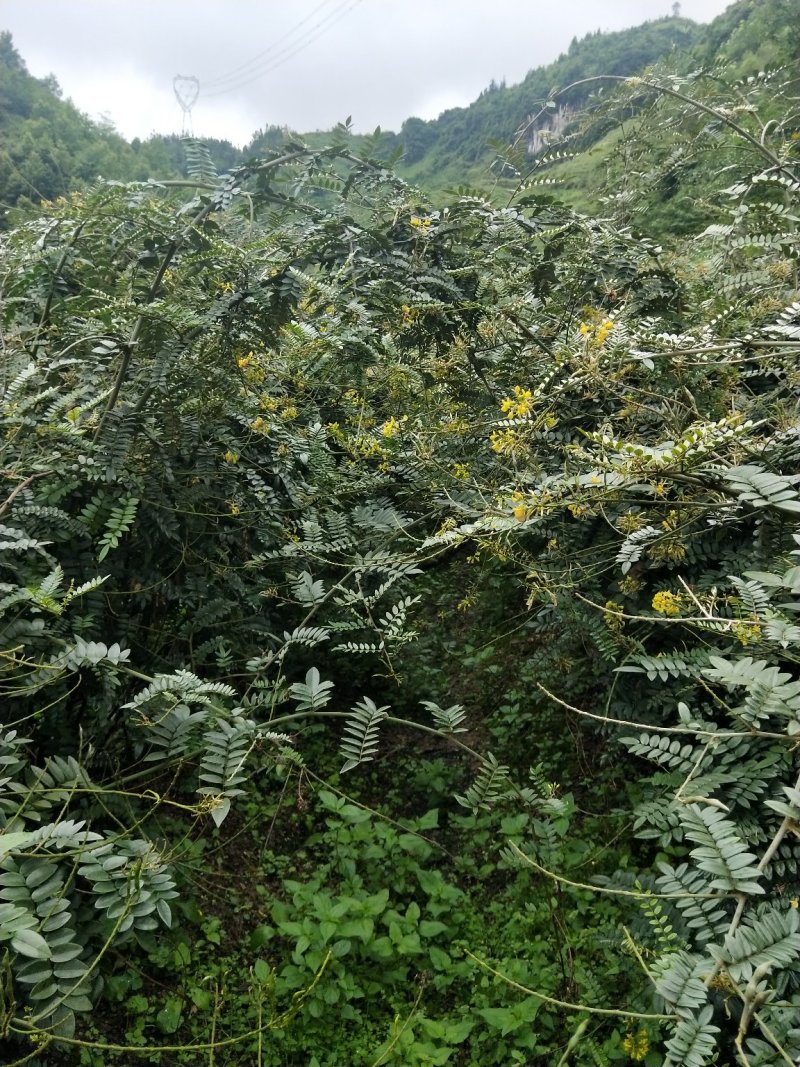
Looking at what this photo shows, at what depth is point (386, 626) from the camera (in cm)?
219

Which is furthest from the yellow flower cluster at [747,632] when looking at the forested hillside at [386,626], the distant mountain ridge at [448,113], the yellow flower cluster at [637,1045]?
the distant mountain ridge at [448,113]

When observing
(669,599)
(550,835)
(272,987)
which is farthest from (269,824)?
(669,599)

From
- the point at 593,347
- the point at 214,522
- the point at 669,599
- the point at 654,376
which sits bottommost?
the point at 669,599

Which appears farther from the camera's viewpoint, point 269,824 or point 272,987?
point 269,824

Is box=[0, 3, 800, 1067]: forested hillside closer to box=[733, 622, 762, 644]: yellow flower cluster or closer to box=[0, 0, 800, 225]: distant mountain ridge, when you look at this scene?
box=[733, 622, 762, 644]: yellow flower cluster

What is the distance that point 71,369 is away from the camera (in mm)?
2182

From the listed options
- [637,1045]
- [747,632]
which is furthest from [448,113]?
[637,1045]

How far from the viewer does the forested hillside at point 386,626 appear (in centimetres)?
131

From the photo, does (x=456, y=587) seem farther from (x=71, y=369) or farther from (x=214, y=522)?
(x=71, y=369)

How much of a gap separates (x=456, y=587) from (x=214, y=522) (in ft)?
4.45

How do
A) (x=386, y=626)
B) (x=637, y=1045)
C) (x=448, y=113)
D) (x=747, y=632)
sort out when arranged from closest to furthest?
(x=747, y=632)
(x=637, y=1045)
(x=386, y=626)
(x=448, y=113)

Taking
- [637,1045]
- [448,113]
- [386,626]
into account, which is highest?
[448,113]

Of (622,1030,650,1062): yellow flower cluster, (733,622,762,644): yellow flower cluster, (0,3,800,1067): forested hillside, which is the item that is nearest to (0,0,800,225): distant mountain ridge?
(0,3,800,1067): forested hillside

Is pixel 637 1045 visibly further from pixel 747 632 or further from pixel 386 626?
pixel 386 626
